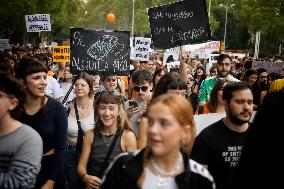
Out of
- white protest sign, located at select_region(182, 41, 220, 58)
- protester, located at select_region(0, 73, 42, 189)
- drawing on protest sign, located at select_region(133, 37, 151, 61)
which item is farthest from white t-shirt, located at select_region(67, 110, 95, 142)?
white protest sign, located at select_region(182, 41, 220, 58)

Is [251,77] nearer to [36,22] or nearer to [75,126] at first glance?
[75,126]

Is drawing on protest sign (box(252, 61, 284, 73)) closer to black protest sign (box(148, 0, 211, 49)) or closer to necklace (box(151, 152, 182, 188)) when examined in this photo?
black protest sign (box(148, 0, 211, 49))

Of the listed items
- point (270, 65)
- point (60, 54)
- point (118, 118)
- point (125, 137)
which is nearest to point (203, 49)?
point (270, 65)

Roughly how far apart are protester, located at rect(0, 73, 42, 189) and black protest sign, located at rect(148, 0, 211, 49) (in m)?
5.58

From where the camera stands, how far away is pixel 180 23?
8859 millimetres

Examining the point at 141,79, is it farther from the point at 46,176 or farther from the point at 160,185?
the point at 160,185

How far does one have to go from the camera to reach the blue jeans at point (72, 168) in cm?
528

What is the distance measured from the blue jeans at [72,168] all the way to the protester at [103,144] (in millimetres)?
756

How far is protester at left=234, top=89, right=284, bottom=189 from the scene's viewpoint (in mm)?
2166

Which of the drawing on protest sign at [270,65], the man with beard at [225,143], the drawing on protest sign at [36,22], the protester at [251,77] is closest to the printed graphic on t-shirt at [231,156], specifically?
the man with beard at [225,143]

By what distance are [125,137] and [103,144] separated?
0.21 meters

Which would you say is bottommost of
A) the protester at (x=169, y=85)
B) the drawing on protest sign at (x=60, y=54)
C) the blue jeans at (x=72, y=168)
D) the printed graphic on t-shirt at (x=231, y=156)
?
the blue jeans at (x=72, y=168)

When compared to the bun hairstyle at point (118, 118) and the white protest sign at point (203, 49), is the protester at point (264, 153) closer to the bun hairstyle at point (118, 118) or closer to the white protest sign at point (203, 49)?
the bun hairstyle at point (118, 118)

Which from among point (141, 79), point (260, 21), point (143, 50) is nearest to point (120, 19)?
point (260, 21)
